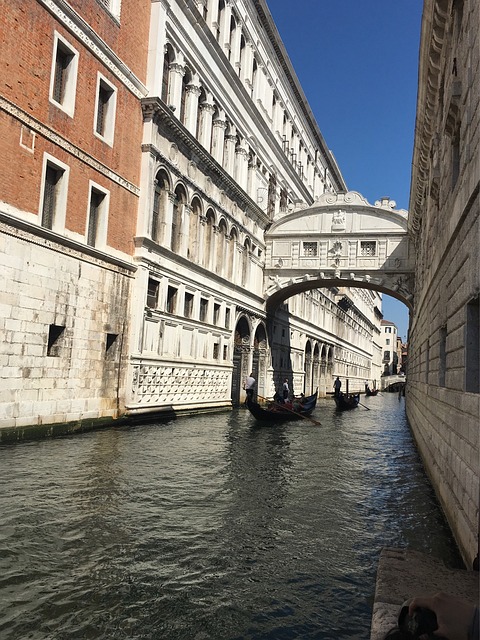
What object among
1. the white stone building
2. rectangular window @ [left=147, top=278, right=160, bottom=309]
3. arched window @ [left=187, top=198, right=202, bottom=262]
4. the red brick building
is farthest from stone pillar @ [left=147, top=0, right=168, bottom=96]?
rectangular window @ [left=147, top=278, right=160, bottom=309]

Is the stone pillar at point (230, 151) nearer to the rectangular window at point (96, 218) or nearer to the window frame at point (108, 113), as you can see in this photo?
the window frame at point (108, 113)

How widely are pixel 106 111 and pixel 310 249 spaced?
11.7 m

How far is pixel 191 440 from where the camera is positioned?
11.6 m

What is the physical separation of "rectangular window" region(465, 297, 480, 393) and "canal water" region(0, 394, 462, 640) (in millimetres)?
1463

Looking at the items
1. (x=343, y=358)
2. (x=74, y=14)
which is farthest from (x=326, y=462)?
(x=343, y=358)

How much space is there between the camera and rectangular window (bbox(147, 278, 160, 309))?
15.0m

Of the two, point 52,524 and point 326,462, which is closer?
point 52,524

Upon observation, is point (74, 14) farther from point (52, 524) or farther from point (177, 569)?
point (177, 569)

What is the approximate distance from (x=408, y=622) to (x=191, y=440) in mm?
9395

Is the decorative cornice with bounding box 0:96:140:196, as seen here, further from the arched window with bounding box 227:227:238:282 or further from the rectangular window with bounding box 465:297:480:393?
the rectangular window with bounding box 465:297:480:393

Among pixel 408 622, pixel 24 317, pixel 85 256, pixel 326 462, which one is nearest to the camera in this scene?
pixel 408 622

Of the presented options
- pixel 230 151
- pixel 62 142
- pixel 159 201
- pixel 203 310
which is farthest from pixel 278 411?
pixel 62 142

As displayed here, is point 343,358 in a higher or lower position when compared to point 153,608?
higher

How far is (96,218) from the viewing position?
13180 millimetres
